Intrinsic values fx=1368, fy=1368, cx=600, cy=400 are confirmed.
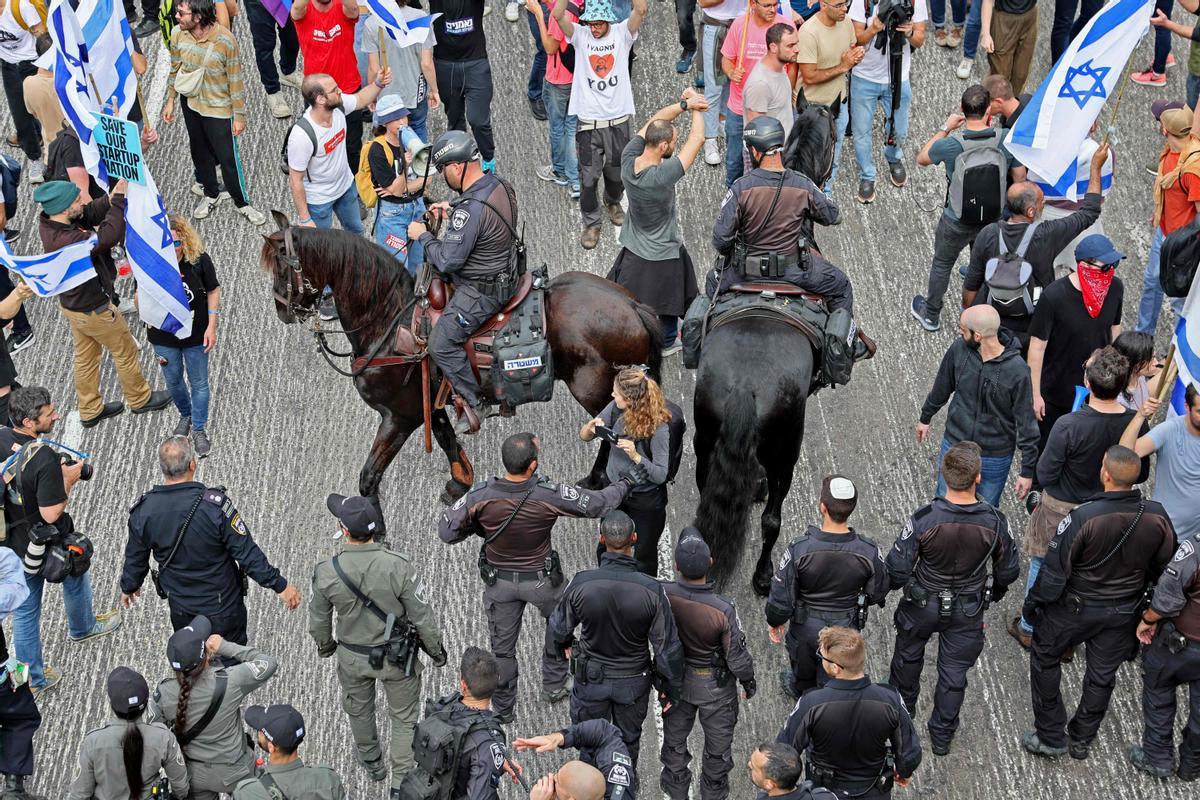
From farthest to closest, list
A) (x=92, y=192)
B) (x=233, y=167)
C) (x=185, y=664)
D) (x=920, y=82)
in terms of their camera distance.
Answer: (x=920, y=82) < (x=233, y=167) < (x=92, y=192) < (x=185, y=664)

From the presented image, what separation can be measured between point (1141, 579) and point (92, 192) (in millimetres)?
8373

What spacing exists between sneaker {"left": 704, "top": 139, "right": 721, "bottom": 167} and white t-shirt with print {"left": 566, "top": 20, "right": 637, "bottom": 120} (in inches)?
61.8

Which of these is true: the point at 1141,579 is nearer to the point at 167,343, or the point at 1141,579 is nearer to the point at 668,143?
the point at 668,143

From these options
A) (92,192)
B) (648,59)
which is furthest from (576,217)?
(92,192)

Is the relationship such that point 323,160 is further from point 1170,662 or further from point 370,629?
point 1170,662

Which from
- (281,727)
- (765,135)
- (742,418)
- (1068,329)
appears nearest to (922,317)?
(1068,329)

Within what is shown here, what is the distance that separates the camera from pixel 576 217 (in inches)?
488

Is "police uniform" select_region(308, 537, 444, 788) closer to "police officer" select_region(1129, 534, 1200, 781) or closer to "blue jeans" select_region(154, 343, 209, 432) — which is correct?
"blue jeans" select_region(154, 343, 209, 432)

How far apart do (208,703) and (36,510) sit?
2.04 metres

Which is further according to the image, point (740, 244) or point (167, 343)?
point (167, 343)

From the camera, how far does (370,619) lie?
7.48m

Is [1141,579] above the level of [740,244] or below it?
below

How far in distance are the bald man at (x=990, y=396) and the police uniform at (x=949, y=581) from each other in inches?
51.5

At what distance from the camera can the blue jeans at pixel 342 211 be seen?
1135cm
